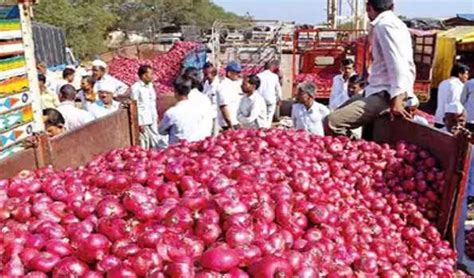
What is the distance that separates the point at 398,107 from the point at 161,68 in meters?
12.5

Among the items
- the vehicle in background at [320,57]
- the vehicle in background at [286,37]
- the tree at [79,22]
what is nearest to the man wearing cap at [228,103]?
the vehicle in background at [320,57]

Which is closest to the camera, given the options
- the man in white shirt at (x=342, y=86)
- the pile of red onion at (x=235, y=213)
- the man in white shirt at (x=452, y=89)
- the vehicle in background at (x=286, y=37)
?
the pile of red onion at (x=235, y=213)

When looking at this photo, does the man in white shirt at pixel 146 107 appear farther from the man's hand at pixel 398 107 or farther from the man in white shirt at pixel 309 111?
the man's hand at pixel 398 107

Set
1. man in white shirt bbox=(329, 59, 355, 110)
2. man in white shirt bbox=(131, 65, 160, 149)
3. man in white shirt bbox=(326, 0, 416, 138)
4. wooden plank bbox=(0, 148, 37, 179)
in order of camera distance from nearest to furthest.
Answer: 1. wooden plank bbox=(0, 148, 37, 179)
2. man in white shirt bbox=(326, 0, 416, 138)
3. man in white shirt bbox=(131, 65, 160, 149)
4. man in white shirt bbox=(329, 59, 355, 110)

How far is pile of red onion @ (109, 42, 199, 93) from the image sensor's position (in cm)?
1461

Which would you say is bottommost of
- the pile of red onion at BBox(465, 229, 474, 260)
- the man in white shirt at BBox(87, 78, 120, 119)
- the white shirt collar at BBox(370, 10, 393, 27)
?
Result: the pile of red onion at BBox(465, 229, 474, 260)

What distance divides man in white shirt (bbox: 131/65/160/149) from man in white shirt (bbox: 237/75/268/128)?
3.71ft

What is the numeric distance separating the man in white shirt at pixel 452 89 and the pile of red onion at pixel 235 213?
398cm

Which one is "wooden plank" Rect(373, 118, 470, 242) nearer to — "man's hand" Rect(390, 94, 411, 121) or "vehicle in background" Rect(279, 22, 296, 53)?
"man's hand" Rect(390, 94, 411, 121)

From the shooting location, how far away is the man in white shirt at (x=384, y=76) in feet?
12.1

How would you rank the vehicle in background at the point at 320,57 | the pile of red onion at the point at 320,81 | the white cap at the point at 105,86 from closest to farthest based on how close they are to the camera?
the white cap at the point at 105,86
the pile of red onion at the point at 320,81
the vehicle in background at the point at 320,57

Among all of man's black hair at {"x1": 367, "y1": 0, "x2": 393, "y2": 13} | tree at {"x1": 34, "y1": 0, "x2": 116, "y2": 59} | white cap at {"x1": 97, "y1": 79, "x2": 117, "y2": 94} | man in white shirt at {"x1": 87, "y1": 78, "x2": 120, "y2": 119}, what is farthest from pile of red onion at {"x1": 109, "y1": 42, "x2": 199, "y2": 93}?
tree at {"x1": 34, "y1": 0, "x2": 116, "y2": 59}

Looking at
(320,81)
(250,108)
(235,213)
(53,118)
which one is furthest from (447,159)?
(320,81)

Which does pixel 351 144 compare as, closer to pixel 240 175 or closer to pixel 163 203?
pixel 240 175
